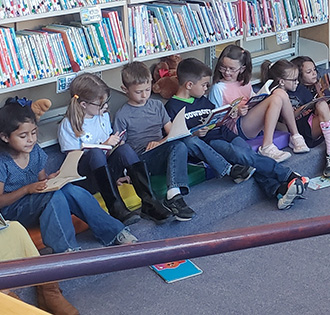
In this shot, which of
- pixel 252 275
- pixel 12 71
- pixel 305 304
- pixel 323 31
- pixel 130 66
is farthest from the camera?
pixel 323 31

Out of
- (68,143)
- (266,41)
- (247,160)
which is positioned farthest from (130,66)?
(266,41)

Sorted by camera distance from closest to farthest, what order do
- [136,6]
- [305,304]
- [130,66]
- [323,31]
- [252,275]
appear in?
[305,304], [252,275], [130,66], [136,6], [323,31]

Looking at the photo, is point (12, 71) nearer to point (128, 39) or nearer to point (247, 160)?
point (128, 39)

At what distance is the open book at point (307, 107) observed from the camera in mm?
3593

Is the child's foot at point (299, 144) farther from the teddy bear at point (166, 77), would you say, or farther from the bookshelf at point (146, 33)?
the teddy bear at point (166, 77)

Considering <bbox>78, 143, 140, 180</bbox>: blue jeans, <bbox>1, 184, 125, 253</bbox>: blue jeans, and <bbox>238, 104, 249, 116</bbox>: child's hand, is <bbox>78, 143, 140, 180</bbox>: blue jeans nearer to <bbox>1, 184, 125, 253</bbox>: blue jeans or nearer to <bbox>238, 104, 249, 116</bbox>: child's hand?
<bbox>1, 184, 125, 253</bbox>: blue jeans

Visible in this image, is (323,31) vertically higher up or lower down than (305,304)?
higher up

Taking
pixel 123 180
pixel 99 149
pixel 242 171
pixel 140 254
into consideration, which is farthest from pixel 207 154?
pixel 140 254

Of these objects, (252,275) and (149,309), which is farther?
(252,275)

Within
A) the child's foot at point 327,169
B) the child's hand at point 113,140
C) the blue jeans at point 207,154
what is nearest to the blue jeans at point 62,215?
the child's hand at point 113,140

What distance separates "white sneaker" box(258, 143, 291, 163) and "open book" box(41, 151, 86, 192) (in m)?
1.32

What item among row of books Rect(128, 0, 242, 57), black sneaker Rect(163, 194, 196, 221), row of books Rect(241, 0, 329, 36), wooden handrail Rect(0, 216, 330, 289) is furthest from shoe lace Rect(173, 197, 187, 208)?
wooden handrail Rect(0, 216, 330, 289)

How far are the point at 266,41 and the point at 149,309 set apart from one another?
2645mm

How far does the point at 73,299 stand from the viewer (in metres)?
2.55
